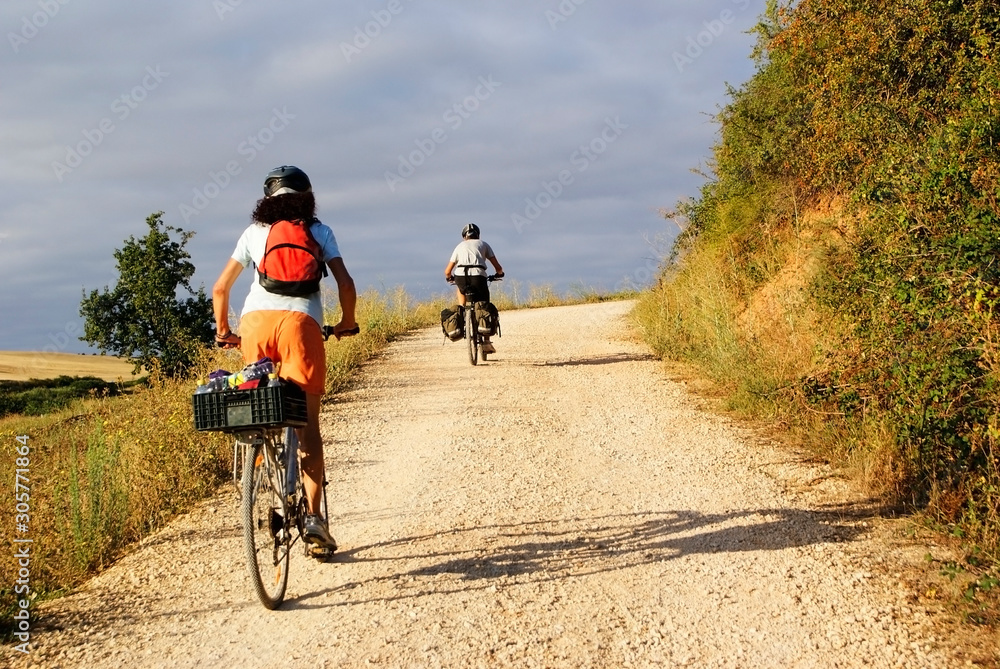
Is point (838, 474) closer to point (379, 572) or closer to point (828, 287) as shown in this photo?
point (828, 287)

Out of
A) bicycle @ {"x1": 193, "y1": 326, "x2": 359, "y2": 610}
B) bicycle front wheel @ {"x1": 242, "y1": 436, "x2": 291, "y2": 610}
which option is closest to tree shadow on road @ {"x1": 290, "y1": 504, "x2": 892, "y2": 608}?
bicycle front wheel @ {"x1": 242, "y1": 436, "x2": 291, "y2": 610}

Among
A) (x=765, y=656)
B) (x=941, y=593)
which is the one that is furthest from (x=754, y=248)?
(x=765, y=656)

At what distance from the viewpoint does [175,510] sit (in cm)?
726

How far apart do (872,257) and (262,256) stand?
4282 mm

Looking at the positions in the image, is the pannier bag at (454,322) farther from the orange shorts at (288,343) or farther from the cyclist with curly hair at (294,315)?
the orange shorts at (288,343)

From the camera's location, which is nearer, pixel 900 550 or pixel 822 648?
pixel 822 648

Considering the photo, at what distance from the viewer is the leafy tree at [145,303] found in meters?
41.5

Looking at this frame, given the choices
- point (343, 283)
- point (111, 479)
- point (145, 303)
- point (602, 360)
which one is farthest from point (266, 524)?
point (145, 303)

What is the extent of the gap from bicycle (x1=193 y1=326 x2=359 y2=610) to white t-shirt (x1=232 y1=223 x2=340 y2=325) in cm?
19

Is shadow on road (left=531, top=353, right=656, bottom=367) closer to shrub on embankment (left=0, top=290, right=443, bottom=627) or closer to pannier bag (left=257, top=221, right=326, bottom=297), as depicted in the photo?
shrub on embankment (left=0, top=290, right=443, bottom=627)

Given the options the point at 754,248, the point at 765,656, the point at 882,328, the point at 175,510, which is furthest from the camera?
the point at 754,248

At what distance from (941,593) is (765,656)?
4.36 feet

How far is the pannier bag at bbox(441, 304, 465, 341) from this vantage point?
14125mm

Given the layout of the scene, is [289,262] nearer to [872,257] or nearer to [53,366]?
[872,257]
